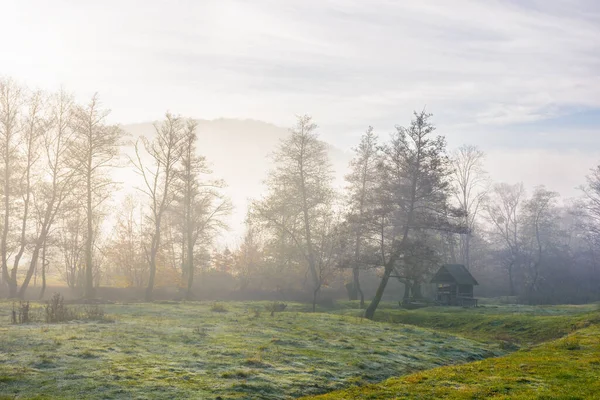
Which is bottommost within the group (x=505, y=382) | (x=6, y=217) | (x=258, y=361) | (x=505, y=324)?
(x=505, y=324)

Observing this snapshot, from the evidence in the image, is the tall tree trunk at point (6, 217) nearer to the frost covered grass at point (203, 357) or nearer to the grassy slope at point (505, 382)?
the frost covered grass at point (203, 357)

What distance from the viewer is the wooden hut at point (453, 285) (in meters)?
52.5

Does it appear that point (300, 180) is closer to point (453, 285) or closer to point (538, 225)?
point (453, 285)

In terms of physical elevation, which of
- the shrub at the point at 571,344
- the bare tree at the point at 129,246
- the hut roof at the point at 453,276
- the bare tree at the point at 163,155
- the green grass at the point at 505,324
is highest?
the bare tree at the point at 163,155

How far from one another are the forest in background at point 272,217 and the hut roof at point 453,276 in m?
3.22

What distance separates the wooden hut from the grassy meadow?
2530cm

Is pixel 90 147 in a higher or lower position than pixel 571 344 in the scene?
higher

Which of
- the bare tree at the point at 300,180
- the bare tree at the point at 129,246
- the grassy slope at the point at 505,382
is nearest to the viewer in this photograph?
the grassy slope at the point at 505,382

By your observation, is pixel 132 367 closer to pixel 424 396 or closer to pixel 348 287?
pixel 424 396

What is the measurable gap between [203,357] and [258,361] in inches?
71.7

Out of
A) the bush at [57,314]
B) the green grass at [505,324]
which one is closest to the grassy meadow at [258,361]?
the bush at [57,314]

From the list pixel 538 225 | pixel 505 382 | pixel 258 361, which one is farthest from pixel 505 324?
pixel 538 225

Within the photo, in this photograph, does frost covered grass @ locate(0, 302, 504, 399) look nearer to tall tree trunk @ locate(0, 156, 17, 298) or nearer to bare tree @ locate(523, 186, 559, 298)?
tall tree trunk @ locate(0, 156, 17, 298)

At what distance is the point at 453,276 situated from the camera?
53.6 m
